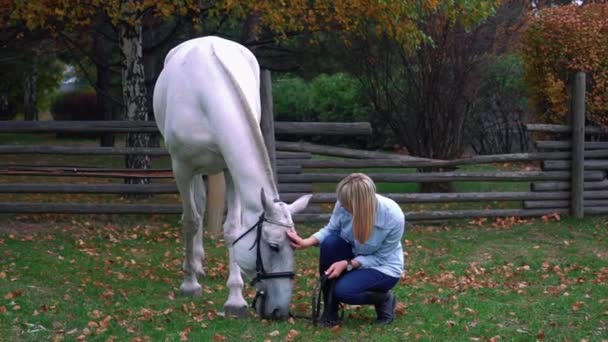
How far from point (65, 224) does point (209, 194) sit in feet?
10.8

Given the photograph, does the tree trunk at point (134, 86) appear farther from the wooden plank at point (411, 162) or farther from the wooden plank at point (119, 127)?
the wooden plank at point (411, 162)

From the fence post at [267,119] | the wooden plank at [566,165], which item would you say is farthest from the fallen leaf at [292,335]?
the wooden plank at [566,165]

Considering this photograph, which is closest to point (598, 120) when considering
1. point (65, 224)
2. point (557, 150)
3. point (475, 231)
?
point (557, 150)

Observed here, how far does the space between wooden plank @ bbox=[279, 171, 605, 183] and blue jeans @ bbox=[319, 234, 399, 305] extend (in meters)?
5.19

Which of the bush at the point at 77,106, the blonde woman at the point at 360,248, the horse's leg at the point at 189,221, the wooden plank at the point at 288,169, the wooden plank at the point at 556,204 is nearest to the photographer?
the blonde woman at the point at 360,248

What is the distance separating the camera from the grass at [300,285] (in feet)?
19.3

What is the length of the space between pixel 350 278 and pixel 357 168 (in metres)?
6.20

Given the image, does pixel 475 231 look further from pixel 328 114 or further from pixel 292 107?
pixel 292 107

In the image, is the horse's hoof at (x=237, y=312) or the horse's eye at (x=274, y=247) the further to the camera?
the horse's hoof at (x=237, y=312)

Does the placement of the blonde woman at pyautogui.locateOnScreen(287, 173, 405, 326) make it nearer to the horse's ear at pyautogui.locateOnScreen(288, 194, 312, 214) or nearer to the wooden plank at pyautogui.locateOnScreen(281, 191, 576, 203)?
the horse's ear at pyautogui.locateOnScreen(288, 194, 312, 214)

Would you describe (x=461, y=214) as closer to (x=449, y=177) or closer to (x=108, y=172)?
(x=449, y=177)

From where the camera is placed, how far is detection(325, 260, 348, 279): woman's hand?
583 cm

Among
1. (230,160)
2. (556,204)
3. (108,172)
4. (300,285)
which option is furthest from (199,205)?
(556,204)

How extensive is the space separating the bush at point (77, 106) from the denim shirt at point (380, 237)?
76.1 ft
